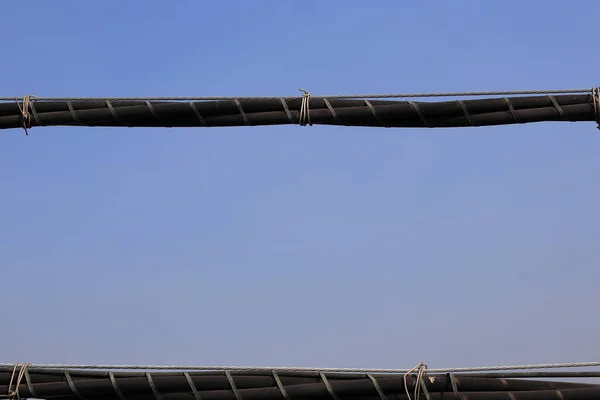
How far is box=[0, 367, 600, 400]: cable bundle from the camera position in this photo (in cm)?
702

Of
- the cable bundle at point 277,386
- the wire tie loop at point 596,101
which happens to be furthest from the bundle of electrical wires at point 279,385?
the wire tie loop at point 596,101

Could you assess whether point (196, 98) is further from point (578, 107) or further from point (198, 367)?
point (578, 107)

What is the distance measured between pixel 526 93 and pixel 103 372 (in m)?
4.83

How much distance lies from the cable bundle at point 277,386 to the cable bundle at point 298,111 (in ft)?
8.01

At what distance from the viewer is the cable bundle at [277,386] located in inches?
276

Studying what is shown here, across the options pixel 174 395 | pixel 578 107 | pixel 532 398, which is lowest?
pixel 532 398

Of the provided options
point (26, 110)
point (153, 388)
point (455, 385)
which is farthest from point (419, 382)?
point (26, 110)

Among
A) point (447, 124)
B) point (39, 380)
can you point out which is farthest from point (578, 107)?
point (39, 380)

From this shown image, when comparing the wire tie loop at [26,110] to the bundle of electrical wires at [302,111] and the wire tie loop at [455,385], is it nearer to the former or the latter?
the bundle of electrical wires at [302,111]

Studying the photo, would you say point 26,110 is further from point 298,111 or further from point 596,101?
point 596,101

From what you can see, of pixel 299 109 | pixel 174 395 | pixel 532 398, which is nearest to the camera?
pixel 532 398

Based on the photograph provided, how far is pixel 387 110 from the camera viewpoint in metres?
7.77

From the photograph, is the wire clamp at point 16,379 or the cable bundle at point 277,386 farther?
the wire clamp at point 16,379

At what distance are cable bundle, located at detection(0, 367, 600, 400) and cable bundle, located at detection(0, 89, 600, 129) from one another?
2441 mm
